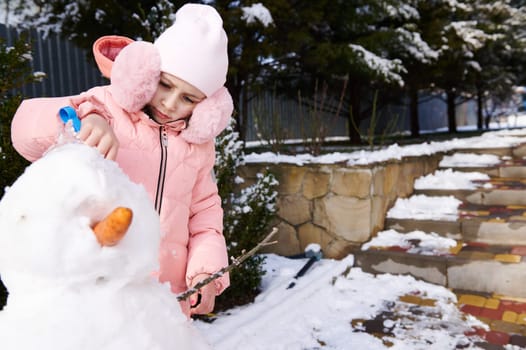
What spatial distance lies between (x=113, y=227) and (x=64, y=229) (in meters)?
0.08

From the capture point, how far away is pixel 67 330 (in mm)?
631

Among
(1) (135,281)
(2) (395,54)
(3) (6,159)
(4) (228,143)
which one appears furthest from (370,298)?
(2) (395,54)

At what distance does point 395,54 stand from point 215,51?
23.0 ft

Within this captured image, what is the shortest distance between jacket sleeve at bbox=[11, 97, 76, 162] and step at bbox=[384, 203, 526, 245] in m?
4.12

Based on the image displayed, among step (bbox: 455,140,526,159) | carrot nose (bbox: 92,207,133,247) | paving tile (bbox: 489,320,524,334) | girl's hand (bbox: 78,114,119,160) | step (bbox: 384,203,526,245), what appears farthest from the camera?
step (bbox: 455,140,526,159)

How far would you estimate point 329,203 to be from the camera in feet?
14.3

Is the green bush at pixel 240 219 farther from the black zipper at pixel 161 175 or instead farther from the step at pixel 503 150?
the step at pixel 503 150

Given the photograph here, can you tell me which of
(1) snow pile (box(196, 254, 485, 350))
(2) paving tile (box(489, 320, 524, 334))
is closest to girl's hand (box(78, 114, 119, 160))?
(1) snow pile (box(196, 254, 485, 350))

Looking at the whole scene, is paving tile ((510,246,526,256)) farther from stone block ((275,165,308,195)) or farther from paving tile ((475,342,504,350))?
stone block ((275,165,308,195))

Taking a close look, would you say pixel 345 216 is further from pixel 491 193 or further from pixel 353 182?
pixel 491 193

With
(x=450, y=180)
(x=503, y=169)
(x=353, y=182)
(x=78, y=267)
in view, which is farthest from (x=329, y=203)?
(x=78, y=267)

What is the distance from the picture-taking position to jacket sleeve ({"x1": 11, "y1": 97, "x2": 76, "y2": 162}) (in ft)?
3.21

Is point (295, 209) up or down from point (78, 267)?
down

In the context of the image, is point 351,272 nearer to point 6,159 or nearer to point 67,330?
point 6,159
